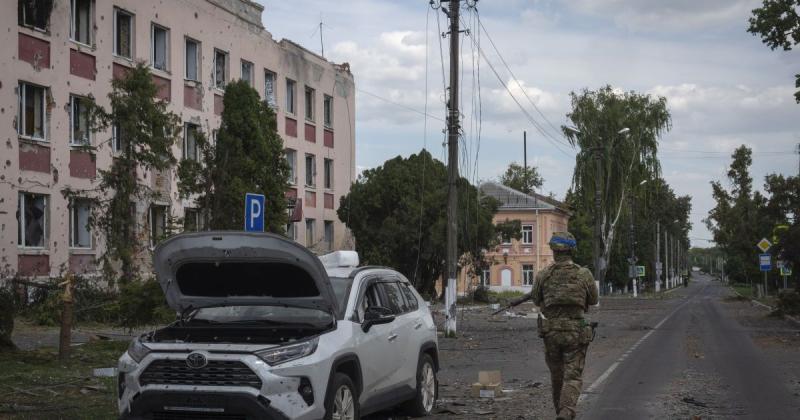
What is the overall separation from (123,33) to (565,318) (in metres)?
24.5

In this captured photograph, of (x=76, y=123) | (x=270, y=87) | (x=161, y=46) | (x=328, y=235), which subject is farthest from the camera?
(x=328, y=235)

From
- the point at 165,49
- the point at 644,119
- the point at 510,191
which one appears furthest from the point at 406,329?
the point at 510,191

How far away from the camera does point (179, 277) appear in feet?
30.0

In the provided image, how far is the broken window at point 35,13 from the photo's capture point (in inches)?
1030

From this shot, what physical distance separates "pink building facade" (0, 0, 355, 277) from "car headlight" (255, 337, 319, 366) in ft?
43.4

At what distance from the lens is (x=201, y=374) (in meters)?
7.71

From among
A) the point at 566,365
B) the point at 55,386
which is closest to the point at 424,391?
the point at 566,365

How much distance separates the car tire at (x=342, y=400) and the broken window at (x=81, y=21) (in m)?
22.6

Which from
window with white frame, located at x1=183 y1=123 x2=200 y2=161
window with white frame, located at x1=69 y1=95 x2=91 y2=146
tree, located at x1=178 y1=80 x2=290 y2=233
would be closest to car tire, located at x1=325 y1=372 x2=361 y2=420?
tree, located at x1=178 y1=80 x2=290 y2=233

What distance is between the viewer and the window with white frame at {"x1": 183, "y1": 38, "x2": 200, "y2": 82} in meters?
34.4

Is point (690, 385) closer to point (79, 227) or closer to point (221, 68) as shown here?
point (79, 227)

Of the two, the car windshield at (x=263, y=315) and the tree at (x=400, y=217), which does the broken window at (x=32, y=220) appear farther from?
the tree at (x=400, y=217)

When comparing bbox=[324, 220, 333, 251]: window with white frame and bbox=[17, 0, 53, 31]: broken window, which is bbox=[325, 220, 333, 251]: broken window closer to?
bbox=[324, 220, 333, 251]: window with white frame

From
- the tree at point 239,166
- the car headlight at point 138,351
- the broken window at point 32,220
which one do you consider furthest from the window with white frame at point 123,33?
the car headlight at point 138,351
